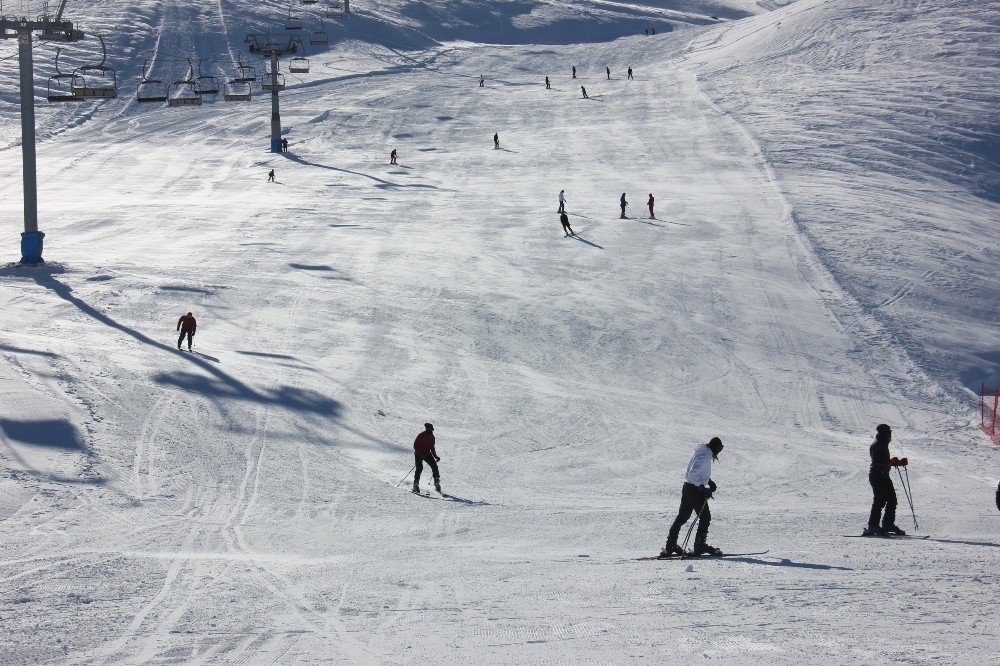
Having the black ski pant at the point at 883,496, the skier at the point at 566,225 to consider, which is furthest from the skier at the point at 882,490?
the skier at the point at 566,225

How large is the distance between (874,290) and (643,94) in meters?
33.2

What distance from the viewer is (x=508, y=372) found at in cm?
2088

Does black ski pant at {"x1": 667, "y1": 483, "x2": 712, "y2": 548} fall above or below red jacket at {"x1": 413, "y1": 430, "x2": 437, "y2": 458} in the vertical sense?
above

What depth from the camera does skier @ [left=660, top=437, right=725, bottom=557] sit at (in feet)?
31.5

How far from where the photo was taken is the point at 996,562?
876 centimetres

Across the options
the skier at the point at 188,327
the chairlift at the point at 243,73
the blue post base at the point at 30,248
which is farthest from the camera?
the chairlift at the point at 243,73

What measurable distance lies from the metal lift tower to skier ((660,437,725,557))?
769 inches

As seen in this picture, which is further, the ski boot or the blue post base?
the blue post base

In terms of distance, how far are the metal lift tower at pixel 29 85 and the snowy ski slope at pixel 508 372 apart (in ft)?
3.19

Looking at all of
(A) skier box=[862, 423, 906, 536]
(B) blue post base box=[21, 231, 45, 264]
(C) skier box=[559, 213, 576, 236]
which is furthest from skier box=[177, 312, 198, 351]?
(C) skier box=[559, 213, 576, 236]

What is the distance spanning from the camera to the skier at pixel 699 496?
9594 mm

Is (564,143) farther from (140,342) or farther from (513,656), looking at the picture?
(513,656)

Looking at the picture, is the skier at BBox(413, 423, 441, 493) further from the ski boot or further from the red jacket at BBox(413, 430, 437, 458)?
the ski boot

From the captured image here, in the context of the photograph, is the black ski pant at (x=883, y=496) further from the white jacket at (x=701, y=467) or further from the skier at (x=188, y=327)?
the skier at (x=188, y=327)
